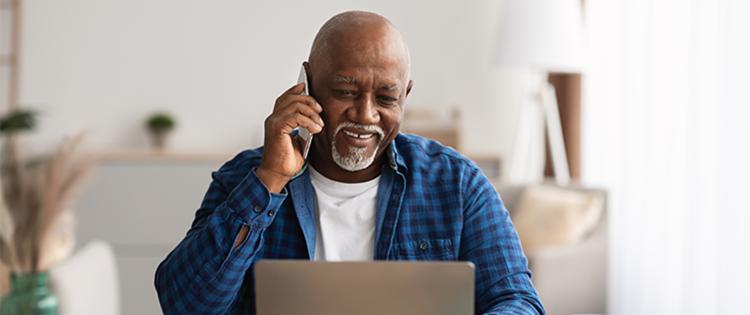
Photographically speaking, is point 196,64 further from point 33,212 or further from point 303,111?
point 33,212

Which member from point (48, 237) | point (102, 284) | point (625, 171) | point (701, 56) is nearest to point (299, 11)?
point (625, 171)

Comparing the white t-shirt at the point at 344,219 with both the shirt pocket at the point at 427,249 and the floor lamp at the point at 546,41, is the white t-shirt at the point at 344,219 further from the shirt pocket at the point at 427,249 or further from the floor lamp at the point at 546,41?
the floor lamp at the point at 546,41

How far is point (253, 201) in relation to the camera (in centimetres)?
152

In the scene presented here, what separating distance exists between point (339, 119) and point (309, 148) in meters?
0.11

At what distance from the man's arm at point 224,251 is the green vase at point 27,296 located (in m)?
0.42

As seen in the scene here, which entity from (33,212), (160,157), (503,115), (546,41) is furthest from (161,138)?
(33,212)

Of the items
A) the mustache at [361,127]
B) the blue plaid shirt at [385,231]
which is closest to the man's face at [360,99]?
the mustache at [361,127]

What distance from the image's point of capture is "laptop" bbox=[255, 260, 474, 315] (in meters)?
1.24

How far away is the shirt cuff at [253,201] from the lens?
1516 mm

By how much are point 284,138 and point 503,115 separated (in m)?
3.69

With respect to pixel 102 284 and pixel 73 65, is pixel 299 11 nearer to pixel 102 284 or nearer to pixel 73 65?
pixel 73 65

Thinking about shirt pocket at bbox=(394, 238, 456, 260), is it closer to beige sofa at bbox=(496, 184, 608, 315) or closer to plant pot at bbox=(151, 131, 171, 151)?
beige sofa at bbox=(496, 184, 608, 315)

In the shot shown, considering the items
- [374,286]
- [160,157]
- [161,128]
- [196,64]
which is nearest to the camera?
[374,286]

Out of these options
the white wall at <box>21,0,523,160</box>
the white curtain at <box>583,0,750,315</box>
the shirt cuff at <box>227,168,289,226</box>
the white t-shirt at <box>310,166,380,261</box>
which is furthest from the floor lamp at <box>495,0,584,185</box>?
the shirt cuff at <box>227,168,289,226</box>
